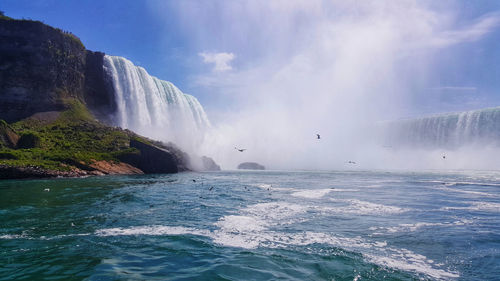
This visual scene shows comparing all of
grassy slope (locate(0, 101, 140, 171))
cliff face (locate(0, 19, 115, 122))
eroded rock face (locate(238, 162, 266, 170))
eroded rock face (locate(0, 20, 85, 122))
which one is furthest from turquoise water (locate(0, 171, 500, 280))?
eroded rock face (locate(238, 162, 266, 170))

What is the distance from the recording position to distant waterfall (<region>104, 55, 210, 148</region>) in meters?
94.9

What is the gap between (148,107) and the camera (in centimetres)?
9881

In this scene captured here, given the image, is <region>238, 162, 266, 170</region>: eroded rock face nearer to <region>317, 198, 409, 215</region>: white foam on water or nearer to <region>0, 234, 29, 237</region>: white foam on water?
<region>317, 198, 409, 215</region>: white foam on water

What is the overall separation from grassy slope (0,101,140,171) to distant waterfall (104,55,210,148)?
1146 centimetres

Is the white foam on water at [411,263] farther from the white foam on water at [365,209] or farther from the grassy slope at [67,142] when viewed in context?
the grassy slope at [67,142]

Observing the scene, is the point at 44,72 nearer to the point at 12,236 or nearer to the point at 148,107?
the point at 148,107

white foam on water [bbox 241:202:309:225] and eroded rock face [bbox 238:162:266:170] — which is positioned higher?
eroded rock face [bbox 238:162:266:170]

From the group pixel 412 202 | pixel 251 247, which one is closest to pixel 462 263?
pixel 251 247

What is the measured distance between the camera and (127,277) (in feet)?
26.8

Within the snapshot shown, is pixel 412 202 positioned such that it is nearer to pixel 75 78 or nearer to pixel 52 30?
pixel 75 78

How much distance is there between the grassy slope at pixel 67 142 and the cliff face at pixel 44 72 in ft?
19.1

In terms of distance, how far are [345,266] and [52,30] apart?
4507 inches

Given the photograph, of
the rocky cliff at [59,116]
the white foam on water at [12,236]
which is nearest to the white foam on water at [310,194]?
the white foam on water at [12,236]

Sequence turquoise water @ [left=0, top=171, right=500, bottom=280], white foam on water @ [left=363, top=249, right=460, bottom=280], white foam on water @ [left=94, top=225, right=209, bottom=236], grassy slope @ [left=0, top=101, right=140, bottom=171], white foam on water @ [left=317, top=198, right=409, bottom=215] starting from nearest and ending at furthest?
turquoise water @ [left=0, top=171, right=500, bottom=280] → white foam on water @ [left=363, top=249, right=460, bottom=280] → white foam on water @ [left=94, top=225, right=209, bottom=236] → white foam on water @ [left=317, top=198, right=409, bottom=215] → grassy slope @ [left=0, top=101, right=140, bottom=171]
